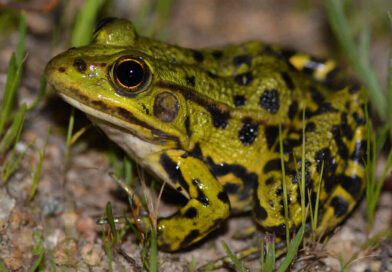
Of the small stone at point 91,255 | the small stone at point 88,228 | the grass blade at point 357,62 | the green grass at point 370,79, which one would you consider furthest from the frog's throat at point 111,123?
the grass blade at point 357,62

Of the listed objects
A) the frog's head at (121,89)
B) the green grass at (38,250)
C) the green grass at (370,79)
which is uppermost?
the green grass at (370,79)

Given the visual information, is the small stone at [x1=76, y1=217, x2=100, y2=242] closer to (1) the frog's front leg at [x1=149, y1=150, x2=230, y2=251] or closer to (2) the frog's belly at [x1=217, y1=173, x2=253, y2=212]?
(1) the frog's front leg at [x1=149, y1=150, x2=230, y2=251]

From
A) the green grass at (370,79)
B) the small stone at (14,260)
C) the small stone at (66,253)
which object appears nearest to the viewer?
the small stone at (14,260)

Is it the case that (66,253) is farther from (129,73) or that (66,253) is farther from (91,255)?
(129,73)

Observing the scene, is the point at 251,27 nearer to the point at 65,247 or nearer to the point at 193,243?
the point at 193,243

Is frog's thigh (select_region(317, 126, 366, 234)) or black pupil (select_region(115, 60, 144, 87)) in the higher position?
black pupil (select_region(115, 60, 144, 87))

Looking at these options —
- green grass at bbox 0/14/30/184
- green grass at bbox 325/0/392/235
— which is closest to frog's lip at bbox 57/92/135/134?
green grass at bbox 0/14/30/184

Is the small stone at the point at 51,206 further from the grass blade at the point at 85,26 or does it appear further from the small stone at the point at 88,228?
the grass blade at the point at 85,26

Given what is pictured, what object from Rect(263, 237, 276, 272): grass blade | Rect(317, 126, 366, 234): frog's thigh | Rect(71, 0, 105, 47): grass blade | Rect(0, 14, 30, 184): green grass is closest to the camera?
Rect(263, 237, 276, 272): grass blade
